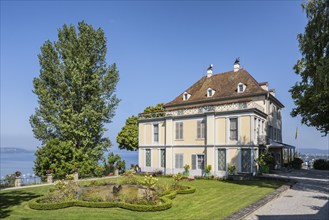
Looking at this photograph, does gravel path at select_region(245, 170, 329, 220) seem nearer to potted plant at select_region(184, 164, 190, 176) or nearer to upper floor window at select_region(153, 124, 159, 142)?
potted plant at select_region(184, 164, 190, 176)

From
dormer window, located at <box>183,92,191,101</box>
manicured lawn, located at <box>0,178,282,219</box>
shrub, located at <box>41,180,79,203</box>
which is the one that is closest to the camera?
manicured lawn, located at <box>0,178,282,219</box>

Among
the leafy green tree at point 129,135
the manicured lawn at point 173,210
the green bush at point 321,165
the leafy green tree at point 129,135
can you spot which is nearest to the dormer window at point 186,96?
the leafy green tree at point 129,135

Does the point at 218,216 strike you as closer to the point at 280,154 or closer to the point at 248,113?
the point at 248,113

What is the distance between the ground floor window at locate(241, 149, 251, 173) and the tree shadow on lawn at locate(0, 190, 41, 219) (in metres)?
18.7

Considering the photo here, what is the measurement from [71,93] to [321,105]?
24974 millimetres

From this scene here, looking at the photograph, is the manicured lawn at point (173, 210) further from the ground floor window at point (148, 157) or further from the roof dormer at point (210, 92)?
the roof dormer at point (210, 92)

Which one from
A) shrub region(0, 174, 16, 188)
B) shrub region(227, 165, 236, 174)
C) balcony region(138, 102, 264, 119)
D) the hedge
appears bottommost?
shrub region(0, 174, 16, 188)

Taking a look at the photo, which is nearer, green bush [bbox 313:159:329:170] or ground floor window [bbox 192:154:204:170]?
ground floor window [bbox 192:154:204:170]

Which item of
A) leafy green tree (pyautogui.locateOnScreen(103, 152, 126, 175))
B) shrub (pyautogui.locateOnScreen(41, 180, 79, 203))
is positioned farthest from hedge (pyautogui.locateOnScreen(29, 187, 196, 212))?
leafy green tree (pyautogui.locateOnScreen(103, 152, 126, 175))

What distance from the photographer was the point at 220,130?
29.3 meters

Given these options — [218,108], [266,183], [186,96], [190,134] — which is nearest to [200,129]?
[190,134]

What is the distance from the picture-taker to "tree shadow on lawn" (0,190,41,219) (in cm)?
1427

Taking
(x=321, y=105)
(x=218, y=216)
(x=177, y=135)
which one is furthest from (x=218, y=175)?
(x=218, y=216)

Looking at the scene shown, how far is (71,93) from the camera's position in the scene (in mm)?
30953
